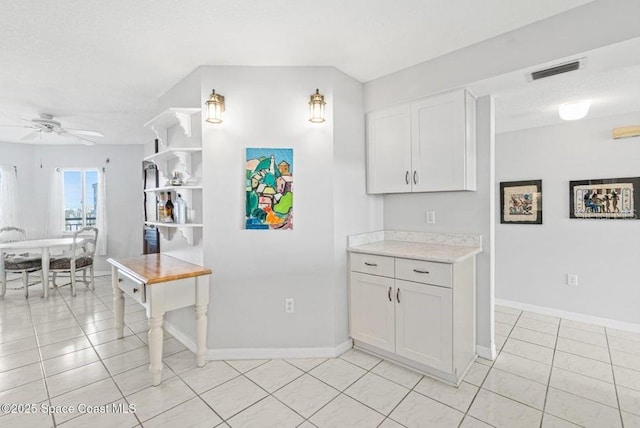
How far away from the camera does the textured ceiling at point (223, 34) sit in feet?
6.08

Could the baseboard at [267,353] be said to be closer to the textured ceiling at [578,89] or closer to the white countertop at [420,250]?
the white countertop at [420,250]

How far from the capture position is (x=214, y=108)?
2.42m

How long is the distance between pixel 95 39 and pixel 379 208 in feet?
8.88

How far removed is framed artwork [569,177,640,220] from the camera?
10.0 ft

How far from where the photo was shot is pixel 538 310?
3.60 m

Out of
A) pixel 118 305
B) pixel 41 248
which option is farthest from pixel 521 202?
pixel 41 248

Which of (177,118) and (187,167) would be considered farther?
(187,167)

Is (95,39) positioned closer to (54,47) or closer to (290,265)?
(54,47)

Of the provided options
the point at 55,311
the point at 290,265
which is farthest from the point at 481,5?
the point at 55,311

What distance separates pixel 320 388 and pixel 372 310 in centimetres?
73

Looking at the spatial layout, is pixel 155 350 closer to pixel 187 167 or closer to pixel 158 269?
pixel 158 269

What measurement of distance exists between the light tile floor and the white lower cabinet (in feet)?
0.48

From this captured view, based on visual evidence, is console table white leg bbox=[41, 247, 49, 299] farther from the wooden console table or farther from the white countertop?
the white countertop

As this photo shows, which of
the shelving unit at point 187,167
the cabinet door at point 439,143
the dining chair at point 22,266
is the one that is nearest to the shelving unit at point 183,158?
the shelving unit at point 187,167
